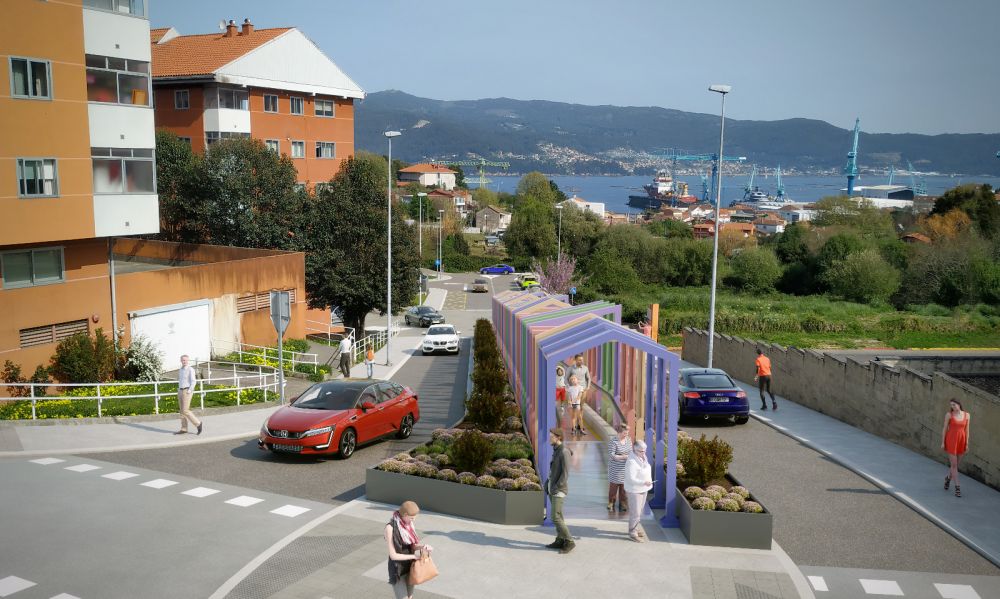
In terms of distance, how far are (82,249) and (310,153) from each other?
29.7m

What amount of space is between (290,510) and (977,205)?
268 feet

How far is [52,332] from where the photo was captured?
818 inches

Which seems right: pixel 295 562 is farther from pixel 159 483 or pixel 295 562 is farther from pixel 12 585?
pixel 159 483

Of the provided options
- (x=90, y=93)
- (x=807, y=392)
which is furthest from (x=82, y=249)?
(x=807, y=392)

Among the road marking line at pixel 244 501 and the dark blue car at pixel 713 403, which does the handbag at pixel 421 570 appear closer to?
the road marking line at pixel 244 501

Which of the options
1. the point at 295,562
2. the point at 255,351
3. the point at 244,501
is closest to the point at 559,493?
the point at 295,562

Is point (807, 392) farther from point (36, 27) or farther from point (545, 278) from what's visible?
point (545, 278)

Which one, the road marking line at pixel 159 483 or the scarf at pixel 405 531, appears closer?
the scarf at pixel 405 531

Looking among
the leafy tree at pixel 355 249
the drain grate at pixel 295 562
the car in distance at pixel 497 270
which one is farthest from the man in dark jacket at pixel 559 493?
the car in distance at pixel 497 270

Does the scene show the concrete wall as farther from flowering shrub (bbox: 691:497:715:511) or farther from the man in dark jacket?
the man in dark jacket

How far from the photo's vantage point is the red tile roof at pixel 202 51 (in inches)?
1784

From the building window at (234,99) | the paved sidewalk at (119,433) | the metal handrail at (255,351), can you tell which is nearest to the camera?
the paved sidewalk at (119,433)

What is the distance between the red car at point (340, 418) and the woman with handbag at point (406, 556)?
6697 mm

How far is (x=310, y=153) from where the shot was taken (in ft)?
166
